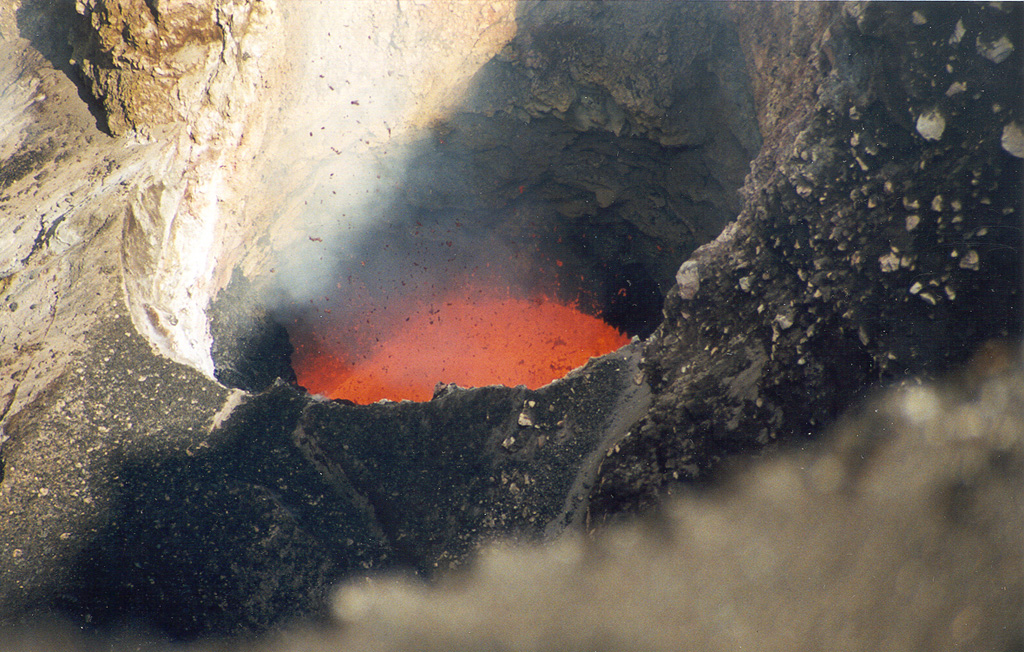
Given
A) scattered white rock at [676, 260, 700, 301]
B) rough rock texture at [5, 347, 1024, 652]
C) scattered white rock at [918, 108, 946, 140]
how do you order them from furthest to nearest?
scattered white rock at [676, 260, 700, 301]
scattered white rock at [918, 108, 946, 140]
rough rock texture at [5, 347, 1024, 652]

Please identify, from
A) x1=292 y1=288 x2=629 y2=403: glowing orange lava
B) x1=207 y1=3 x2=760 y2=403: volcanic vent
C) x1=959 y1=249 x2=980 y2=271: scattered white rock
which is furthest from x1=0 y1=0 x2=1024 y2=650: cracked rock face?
x1=292 y1=288 x2=629 y2=403: glowing orange lava

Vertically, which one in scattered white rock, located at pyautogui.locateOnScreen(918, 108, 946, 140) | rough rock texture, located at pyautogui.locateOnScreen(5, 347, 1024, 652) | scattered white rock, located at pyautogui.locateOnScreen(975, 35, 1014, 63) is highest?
scattered white rock, located at pyautogui.locateOnScreen(975, 35, 1014, 63)

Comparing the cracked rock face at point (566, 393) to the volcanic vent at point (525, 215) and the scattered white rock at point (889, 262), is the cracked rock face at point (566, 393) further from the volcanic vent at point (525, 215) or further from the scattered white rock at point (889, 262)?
the volcanic vent at point (525, 215)

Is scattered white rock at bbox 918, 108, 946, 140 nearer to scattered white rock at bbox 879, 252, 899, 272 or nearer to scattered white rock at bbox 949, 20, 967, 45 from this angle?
scattered white rock at bbox 949, 20, 967, 45

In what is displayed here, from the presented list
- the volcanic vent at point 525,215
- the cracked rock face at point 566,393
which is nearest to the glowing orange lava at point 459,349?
the volcanic vent at point 525,215

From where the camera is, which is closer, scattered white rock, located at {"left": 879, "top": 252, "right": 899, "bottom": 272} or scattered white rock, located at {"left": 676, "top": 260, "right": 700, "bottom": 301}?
scattered white rock, located at {"left": 879, "top": 252, "right": 899, "bottom": 272}

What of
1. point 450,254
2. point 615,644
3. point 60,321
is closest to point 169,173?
point 60,321

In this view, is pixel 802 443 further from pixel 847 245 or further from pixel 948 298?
pixel 847 245
